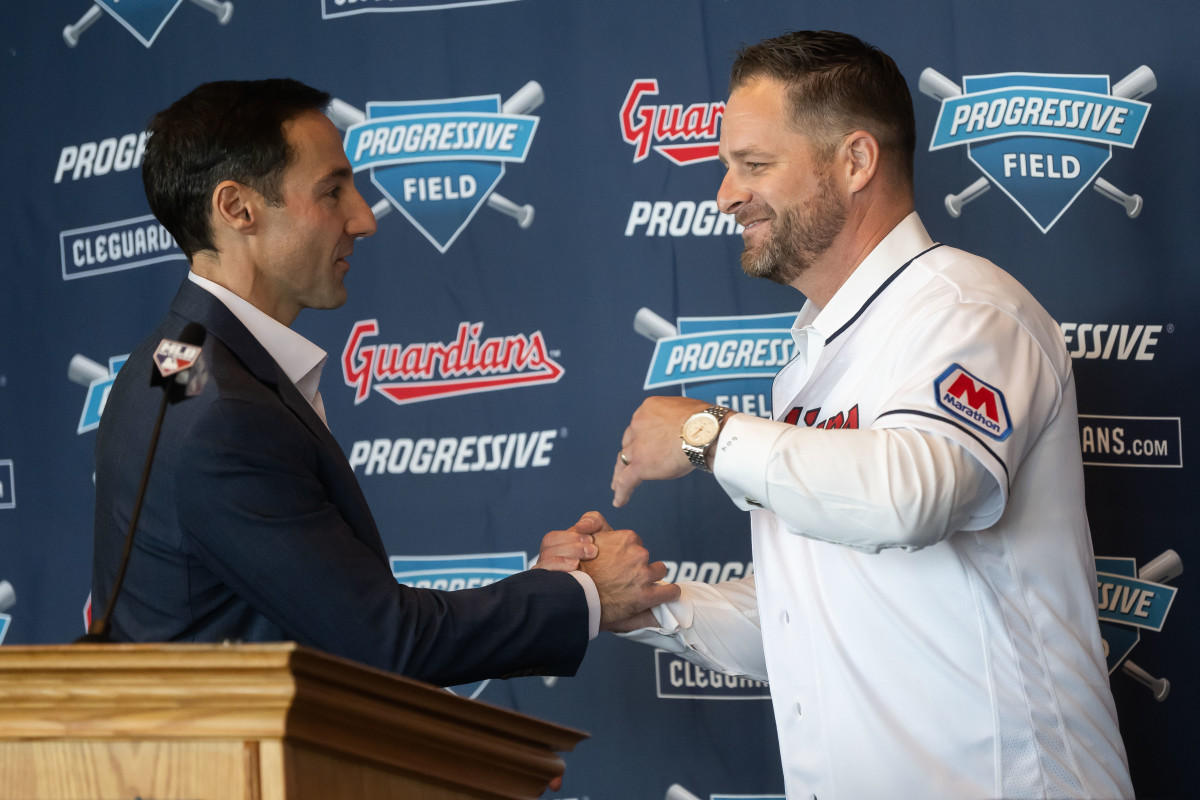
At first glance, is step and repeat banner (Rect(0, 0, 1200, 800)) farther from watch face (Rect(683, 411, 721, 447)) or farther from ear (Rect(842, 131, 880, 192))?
watch face (Rect(683, 411, 721, 447))

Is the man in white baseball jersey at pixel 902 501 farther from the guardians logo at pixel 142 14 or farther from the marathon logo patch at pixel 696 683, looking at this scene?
the guardians logo at pixel 142 14

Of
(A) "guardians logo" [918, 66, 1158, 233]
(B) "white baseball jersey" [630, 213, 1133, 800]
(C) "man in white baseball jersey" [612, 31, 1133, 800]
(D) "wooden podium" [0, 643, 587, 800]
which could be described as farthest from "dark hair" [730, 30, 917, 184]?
(D) "wooden podium" [0, 643, 587, 800]

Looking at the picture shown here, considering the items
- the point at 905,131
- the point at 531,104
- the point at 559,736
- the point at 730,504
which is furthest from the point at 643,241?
the point at 559,736

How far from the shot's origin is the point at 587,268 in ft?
9.02

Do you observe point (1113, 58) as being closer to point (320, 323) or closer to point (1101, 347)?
point (1101, 347)

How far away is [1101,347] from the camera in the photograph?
8.23 ft

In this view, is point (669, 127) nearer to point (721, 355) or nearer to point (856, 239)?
point (721, 355)

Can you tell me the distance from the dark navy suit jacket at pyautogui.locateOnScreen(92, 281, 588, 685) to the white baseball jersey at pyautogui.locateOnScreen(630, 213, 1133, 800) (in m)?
0.40

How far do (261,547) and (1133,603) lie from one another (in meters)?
1.88

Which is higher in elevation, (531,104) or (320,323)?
(531,104)

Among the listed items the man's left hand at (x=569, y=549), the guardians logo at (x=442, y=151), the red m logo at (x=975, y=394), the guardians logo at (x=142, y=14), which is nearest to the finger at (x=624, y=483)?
the man's left hand at (x=569, y=549)

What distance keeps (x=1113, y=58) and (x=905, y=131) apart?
2.89ft

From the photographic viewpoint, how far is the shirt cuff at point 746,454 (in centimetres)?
151

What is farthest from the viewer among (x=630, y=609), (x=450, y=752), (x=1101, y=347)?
(x=1101, y=347)
